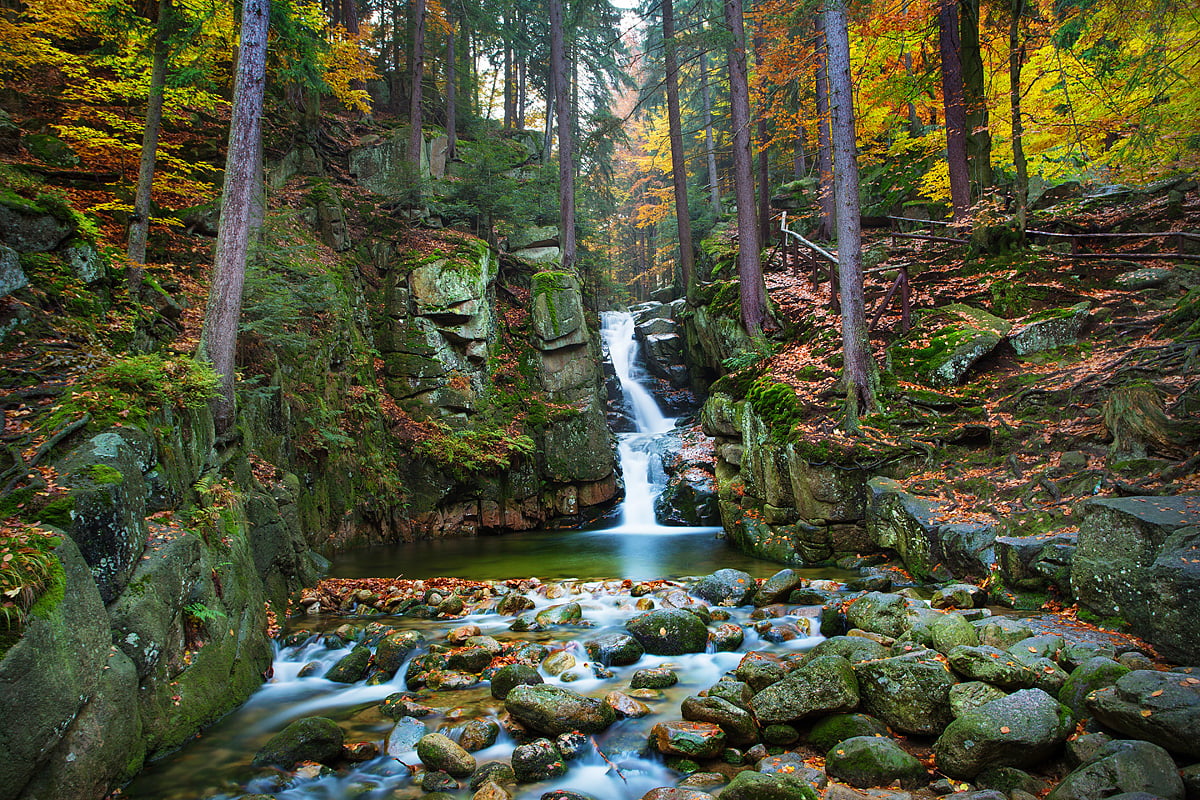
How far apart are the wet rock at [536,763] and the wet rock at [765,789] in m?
1.29

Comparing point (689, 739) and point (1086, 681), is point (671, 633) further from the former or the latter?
point (1086, 681)

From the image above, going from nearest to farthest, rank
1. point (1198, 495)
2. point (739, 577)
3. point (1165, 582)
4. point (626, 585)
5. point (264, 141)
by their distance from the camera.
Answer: point (1165, 582)
point (1198, 495)
point (739, 577)
point (626, 585)
point (264, 141)

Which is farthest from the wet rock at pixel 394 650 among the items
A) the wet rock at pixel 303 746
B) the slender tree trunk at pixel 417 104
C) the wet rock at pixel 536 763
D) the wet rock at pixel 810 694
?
the slender tree trunk at pixel 417 104

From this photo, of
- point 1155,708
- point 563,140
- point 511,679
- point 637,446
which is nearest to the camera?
point 1155,708

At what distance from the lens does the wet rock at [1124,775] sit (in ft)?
9.36

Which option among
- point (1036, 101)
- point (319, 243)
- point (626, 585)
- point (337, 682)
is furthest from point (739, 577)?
point (1036, 101)

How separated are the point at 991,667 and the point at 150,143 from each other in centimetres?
1122

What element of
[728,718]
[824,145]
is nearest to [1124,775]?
[728,718]

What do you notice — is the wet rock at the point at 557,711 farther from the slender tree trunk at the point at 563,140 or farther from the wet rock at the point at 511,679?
the slender tree trunk at the point at 563,140

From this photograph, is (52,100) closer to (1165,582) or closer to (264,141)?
(264,141)

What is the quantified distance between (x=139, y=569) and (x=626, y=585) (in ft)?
19.1

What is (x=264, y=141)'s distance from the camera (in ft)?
47.2

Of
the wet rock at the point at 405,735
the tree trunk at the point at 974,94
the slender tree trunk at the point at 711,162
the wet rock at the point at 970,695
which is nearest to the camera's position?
the wet rock at the point at 970,695

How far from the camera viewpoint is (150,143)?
8133mm
